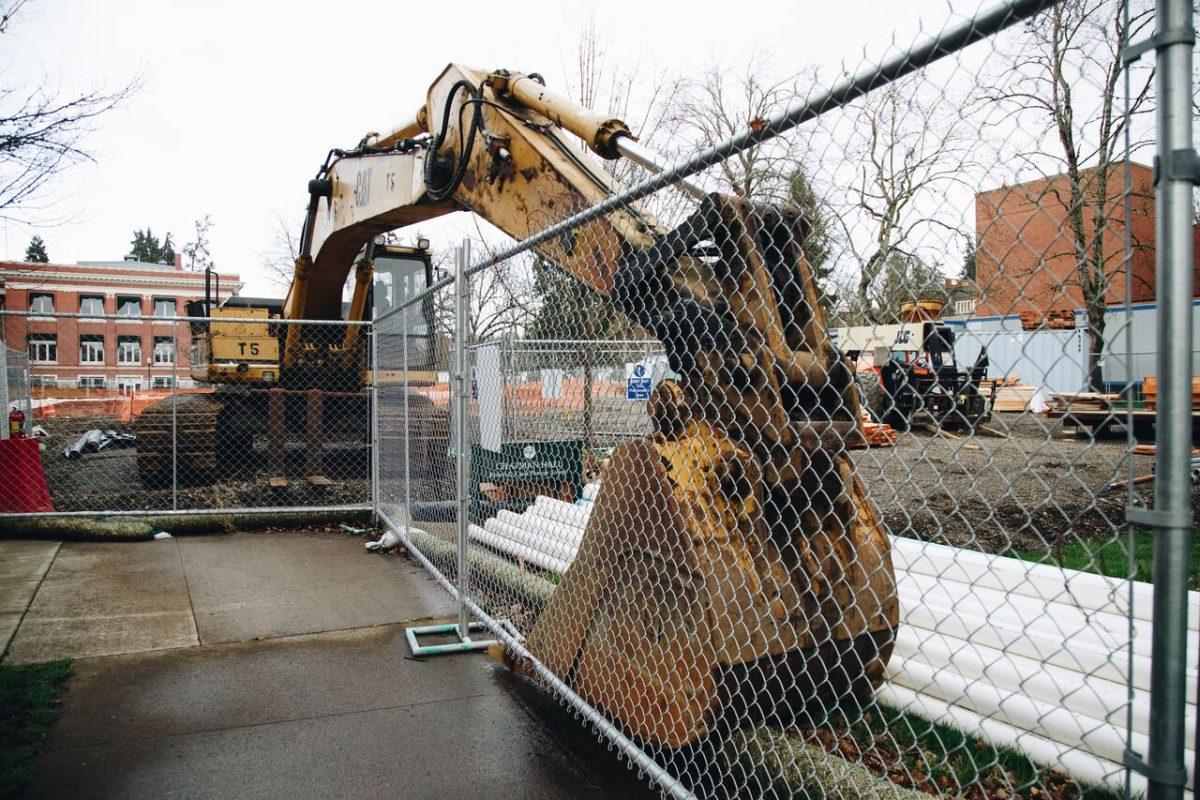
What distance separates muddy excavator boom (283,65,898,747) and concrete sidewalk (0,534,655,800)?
51cm

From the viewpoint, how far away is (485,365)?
174 inches

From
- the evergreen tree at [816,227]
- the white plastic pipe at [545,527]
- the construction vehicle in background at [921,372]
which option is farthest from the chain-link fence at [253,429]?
the construction vehicle in background at [921,372]

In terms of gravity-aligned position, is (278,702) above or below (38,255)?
below

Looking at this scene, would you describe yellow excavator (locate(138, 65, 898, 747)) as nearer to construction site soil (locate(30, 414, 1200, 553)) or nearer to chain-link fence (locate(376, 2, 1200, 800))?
chain-link fence (locate(376, 2, 1200, 800))

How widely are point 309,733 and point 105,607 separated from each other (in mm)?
2614

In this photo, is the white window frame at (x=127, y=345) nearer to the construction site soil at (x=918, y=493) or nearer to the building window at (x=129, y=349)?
the building window at (x=129, y=349)

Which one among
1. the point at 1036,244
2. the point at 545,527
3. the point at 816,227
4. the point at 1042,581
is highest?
the point at 816,227

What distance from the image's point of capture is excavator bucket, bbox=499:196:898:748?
2461 mm

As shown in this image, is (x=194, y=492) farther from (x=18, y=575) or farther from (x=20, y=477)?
(x=18, y=575)

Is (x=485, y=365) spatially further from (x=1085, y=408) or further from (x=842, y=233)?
(x=1085, y=408)

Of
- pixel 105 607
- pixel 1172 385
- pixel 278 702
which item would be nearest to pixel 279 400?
pixel 105 607

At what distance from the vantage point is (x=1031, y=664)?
9.54ft

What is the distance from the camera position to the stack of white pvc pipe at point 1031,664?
7.90ft

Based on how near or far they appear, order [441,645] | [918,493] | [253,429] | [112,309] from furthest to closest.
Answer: [112,309], [253,429], [918,493], [441,645]
